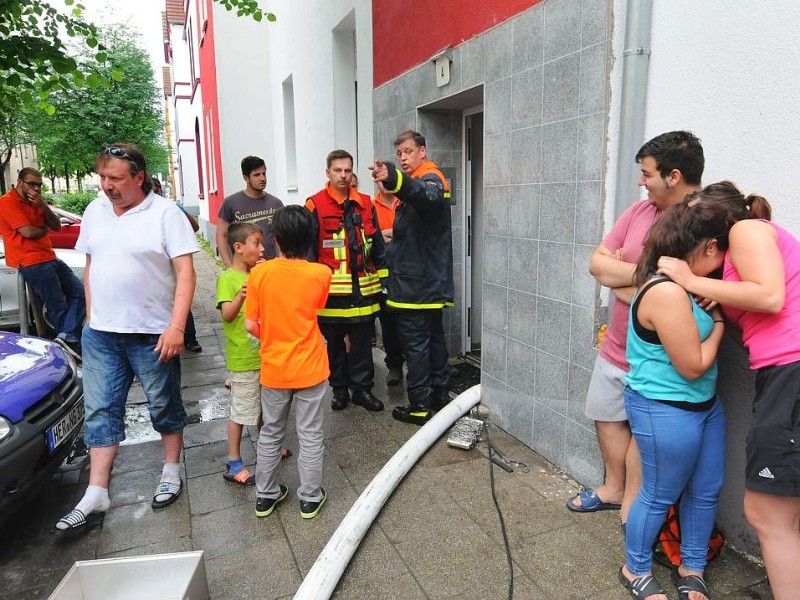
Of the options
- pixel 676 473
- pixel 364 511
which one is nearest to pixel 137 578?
pixel 364 511

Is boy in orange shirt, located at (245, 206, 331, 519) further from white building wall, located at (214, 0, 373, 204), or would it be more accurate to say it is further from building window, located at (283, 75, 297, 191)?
building window, located at (283, 75, 297, 191)

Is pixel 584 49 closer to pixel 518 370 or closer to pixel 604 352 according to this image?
pixel 604 352

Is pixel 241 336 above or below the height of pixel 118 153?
below

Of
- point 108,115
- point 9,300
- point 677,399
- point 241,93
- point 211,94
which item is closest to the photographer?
point 677,399

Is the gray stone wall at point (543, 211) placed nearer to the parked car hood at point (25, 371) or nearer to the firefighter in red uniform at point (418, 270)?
the firefighter in red uniform at point (418, 270)

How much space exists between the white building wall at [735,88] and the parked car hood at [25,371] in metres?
3.39

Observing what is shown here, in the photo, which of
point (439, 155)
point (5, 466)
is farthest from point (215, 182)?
point (5, 466)

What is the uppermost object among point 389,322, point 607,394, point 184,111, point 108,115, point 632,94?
point 184,111

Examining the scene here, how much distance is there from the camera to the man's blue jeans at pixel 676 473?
2.19m

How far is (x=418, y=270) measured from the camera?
4.25 metres

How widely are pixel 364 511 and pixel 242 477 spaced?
0.96m

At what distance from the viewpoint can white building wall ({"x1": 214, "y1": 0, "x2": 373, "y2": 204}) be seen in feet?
21.9

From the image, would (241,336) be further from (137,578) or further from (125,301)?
(137,578)

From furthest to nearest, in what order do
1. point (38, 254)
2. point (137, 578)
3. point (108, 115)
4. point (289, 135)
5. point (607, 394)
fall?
point (108, 115) → point (289, 135) → point (38, 254) → point (607, 394) → point (137, 578)
